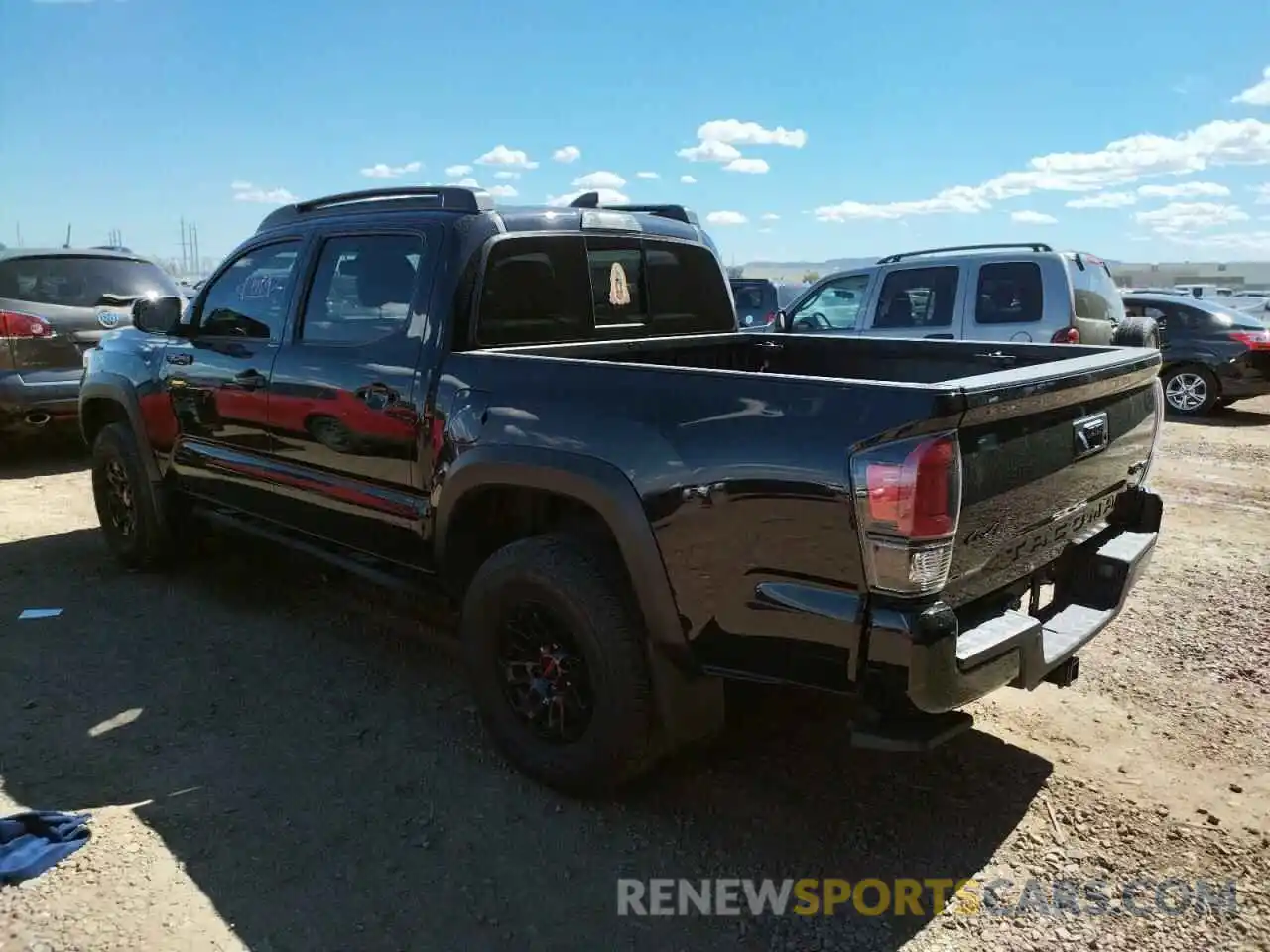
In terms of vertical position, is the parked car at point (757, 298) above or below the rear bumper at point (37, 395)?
above

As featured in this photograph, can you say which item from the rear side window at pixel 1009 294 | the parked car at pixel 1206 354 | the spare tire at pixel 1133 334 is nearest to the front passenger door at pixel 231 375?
→ the rear side window at pixel 1009 294

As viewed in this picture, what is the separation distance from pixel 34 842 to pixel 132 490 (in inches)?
113

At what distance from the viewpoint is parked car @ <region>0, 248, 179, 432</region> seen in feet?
25.9

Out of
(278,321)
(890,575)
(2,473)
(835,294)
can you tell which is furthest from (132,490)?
(835,294)

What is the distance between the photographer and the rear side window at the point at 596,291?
145 inches

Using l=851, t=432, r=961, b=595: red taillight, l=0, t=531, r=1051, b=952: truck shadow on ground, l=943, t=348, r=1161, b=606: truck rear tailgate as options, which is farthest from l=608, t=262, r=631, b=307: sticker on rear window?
l=851, t=432, r=961, b=595: red taillight

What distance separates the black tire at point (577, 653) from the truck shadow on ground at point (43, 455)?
6.72 metres

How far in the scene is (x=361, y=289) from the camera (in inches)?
153

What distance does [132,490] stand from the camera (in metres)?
5.39

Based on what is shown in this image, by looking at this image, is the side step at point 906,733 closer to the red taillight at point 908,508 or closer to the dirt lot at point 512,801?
the red taillight at point 908,508

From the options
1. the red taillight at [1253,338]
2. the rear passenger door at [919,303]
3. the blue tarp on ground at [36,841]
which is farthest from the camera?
the red taillight at [1253,338]

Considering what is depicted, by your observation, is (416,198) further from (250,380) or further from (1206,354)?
(1206,354)

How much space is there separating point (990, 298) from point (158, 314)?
6.76 metres

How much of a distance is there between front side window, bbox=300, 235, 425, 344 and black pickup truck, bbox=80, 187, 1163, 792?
13 mm
